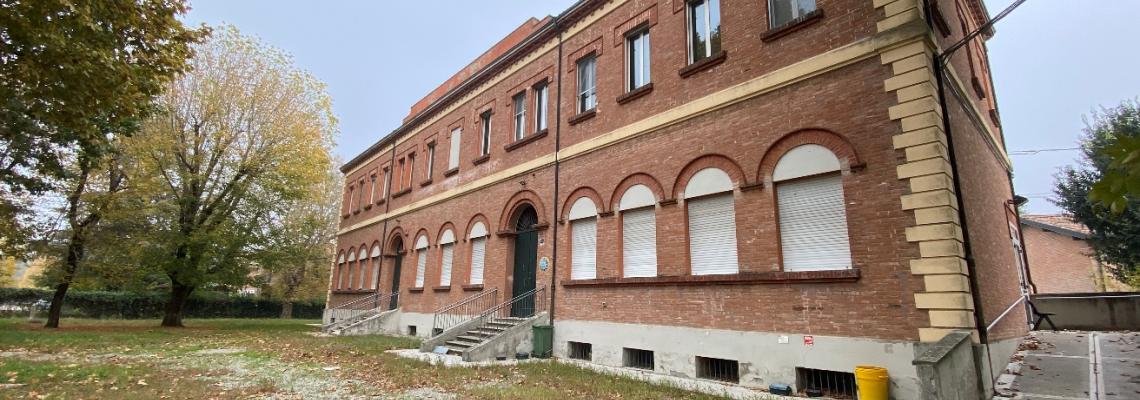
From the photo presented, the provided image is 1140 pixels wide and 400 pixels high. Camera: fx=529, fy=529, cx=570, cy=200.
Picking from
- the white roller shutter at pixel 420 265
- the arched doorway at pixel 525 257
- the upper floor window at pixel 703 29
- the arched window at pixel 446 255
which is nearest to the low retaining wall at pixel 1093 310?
the upper floor window at pixel 703 29

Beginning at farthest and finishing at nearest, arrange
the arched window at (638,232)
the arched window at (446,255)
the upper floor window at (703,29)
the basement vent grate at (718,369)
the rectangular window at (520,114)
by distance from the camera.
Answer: the arched window at (446,255), the rectangular window at (520,114), the arched window at (638,232), the upper floor window at (703,29), the basement vent grate at (718,369)

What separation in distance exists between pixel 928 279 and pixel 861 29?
3.78 meters

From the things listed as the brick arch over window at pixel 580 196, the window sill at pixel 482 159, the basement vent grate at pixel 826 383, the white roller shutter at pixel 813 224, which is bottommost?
the basement vent grate at pixel 826 383

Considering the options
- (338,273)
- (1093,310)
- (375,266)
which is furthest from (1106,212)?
(338,273)

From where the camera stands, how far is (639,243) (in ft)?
34.7

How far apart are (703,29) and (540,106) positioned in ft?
18.1

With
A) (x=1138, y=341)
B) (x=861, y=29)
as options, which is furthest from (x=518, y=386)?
(x=1138, y=341)

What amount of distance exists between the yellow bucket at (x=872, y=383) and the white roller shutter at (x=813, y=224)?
1.51m

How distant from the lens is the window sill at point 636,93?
433 inches

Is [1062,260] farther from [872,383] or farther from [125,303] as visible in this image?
[125,303]

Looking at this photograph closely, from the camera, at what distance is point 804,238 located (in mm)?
8078

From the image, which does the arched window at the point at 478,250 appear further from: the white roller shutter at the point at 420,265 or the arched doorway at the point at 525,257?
the white roller shutter at the point at 420,265

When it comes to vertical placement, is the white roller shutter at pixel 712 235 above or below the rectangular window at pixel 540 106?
below

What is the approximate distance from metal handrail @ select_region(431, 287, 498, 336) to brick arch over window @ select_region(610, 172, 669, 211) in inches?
190
